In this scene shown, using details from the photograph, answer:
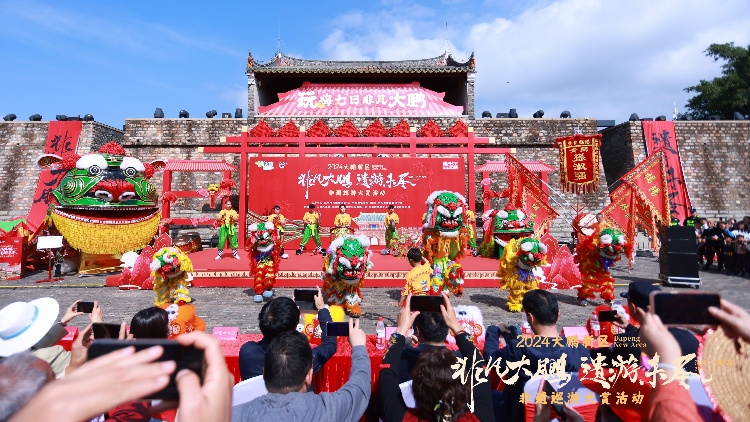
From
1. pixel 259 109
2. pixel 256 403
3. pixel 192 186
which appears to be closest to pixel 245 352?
pixel 256 403

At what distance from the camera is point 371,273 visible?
7965mm

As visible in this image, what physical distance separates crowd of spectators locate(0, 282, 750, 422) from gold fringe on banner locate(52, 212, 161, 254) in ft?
25.3

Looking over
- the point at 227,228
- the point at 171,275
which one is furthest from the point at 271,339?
the point at 227,228

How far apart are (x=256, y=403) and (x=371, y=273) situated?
6655 millimetres

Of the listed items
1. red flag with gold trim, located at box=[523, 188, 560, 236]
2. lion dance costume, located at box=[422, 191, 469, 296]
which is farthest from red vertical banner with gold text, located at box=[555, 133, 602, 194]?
lion dance costume, located at box=[422, 191, 469, 296]

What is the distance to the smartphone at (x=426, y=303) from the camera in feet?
6.52

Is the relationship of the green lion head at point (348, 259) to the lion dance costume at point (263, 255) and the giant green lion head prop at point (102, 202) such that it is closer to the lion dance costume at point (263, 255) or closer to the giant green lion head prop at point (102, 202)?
the lion dance costume at point (263, 255)

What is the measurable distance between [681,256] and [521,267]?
13.5 ft

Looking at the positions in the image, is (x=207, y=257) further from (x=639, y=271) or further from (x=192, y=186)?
(x=639, y=271)

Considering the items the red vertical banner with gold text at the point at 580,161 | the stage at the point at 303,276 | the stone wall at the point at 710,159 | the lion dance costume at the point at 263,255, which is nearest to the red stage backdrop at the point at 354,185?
the red vertical banner with gold text at the point at 580,161

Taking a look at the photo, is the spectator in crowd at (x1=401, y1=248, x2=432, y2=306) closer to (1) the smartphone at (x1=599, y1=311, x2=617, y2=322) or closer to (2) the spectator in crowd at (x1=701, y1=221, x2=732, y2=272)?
(1) the smartphone at (x1=599, y1=311, x2=617, y2=322)

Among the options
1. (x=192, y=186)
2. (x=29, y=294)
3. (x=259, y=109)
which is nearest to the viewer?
(x=29, y=294)

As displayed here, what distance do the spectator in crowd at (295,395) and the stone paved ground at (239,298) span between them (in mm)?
3690

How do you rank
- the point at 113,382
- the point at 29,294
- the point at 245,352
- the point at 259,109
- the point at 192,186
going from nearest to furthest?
the point at 113,382 < the point at 245,352 < the point at 29,294 < the point at 192,186 < the point at 259,109
